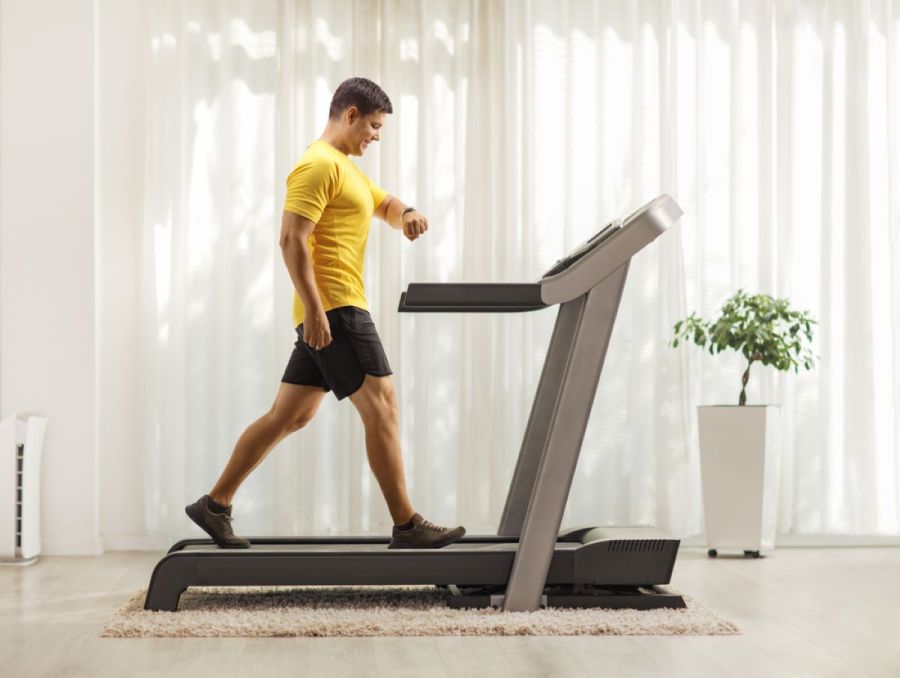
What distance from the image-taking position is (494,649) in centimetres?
246

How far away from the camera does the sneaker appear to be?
2.99 meters

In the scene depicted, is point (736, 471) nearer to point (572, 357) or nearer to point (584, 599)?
point (584, 599)

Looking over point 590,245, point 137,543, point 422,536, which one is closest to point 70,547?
point 137,543

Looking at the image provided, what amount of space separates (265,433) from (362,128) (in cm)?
88

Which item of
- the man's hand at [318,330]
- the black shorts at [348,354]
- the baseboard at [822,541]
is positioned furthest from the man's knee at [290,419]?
the baseboard at [822,541]

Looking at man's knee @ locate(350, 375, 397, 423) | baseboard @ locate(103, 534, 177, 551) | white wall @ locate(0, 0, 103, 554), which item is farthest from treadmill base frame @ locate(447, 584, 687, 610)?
white wall @ locate(0, 0, 103, 554)

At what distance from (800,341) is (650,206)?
179cm

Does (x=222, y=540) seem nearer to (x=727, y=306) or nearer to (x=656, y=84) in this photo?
(x=727, y=306)

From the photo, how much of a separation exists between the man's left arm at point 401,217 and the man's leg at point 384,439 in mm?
440

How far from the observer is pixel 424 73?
437 cm

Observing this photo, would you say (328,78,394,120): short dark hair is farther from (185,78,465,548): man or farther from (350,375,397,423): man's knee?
(350,375,397,423): man's knee

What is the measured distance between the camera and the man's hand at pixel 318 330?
9.33ft

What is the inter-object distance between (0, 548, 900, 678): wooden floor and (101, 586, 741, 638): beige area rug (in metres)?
0.05

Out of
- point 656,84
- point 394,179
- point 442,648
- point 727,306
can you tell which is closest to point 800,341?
point 727,306
